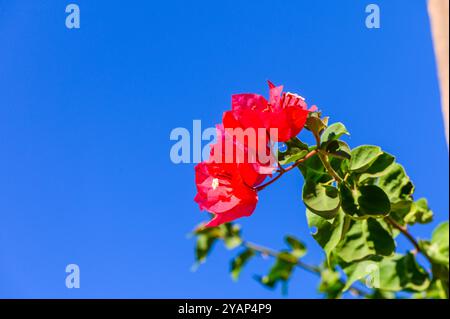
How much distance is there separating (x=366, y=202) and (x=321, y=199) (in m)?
0.08

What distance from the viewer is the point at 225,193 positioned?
29.5 inches

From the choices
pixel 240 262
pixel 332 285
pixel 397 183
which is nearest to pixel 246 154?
pixel 397 183

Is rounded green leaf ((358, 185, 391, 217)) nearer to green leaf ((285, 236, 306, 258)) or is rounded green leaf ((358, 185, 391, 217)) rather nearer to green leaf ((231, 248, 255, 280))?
green leaf ((285, 236, 306, 258))

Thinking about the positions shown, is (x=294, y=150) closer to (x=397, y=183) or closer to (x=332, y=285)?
(x=397, y=183)

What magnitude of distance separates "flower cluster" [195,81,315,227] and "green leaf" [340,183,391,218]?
0.49 feet

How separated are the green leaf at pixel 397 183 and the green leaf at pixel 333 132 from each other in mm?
154

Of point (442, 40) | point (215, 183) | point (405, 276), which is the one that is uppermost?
point (442, 40)

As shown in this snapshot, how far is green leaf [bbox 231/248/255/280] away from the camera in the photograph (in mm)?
1695

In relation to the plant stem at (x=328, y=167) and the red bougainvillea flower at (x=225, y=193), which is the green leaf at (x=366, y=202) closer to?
the plant stem at (x=328, y=167)

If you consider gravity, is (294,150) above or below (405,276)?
above
